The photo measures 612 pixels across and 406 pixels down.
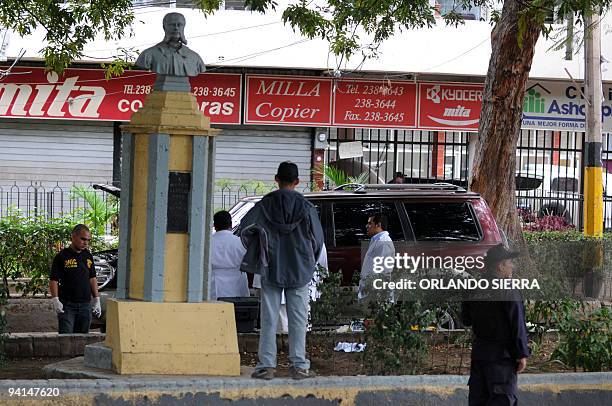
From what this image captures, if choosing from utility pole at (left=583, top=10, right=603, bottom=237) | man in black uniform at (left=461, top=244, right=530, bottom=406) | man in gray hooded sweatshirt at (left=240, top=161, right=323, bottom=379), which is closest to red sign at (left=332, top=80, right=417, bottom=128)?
utility pole at (left=583, top=10, right=603, bottom=237)

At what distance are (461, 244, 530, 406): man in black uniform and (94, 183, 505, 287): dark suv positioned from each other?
5.31 meters

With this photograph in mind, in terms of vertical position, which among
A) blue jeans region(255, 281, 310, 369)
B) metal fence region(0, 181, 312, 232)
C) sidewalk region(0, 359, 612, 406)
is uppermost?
metal fence region(0, 181, 312, 232)

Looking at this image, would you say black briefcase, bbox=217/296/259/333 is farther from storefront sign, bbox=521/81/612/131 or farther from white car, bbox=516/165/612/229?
storefront sign, bbox=521/81/612/131

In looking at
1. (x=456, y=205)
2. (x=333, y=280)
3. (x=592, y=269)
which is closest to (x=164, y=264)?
(x=333, y=280)

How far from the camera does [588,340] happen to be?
9.15m

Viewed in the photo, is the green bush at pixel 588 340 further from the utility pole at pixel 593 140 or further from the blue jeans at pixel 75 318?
the utility pole at pixel 593 140

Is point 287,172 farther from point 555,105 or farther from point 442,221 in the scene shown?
point 555,105

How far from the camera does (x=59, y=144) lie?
2403 cm

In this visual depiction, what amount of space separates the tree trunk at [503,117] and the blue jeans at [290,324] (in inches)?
296

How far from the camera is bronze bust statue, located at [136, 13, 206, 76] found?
8664mm

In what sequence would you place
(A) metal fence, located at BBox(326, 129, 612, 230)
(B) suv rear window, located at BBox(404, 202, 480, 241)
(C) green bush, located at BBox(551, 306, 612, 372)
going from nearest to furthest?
1. (C) green bush, located at BBox(551, 306, 612, 372)
2. (B) suv rear window, located at BBox(404, 202, 480, 241)
3. (A) metal fence, located at BBox(326, 129, 612, 230)

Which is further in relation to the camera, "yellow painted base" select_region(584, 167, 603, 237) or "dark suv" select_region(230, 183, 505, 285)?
"yellow painted base" select_region(584, 167, 603, 237)

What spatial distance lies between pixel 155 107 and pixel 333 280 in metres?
2.56

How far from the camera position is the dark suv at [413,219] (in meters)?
12.9
